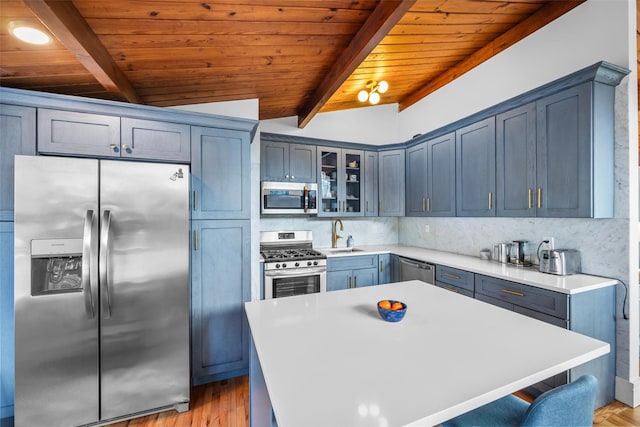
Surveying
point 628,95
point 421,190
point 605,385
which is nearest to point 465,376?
point 605,385

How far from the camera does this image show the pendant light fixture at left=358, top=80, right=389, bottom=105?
10.6 ft

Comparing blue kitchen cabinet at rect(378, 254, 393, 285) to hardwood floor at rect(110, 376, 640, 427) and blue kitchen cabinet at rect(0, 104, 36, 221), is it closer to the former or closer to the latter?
hardwood floor at rect(110, 376, 640, 427)

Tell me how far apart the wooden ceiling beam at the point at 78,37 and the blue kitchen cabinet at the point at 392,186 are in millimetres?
3082

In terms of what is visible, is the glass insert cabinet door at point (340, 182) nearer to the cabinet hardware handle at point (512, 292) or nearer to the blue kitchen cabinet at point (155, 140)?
the blue kitchen cabinet at point (155, 140)

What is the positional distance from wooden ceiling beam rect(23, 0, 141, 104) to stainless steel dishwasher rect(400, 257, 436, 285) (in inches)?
126

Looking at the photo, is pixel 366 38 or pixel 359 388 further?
pixel 366 38

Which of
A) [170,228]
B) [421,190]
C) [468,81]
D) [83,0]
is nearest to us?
[83,0]

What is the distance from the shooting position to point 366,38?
179 cm

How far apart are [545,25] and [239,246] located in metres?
3.36

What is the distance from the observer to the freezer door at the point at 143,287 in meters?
1.77

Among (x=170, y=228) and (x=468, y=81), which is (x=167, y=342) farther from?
(x=468, y=81)

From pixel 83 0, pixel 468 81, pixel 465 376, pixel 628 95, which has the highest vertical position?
pixel 468 81

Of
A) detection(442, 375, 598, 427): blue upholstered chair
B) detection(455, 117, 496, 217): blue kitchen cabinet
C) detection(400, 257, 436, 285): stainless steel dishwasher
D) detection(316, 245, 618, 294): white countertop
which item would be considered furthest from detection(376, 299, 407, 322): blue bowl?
detection(455, 117, 496, 217): blue kitchen cabinet

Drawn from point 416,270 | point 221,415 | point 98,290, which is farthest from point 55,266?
point 416,270
